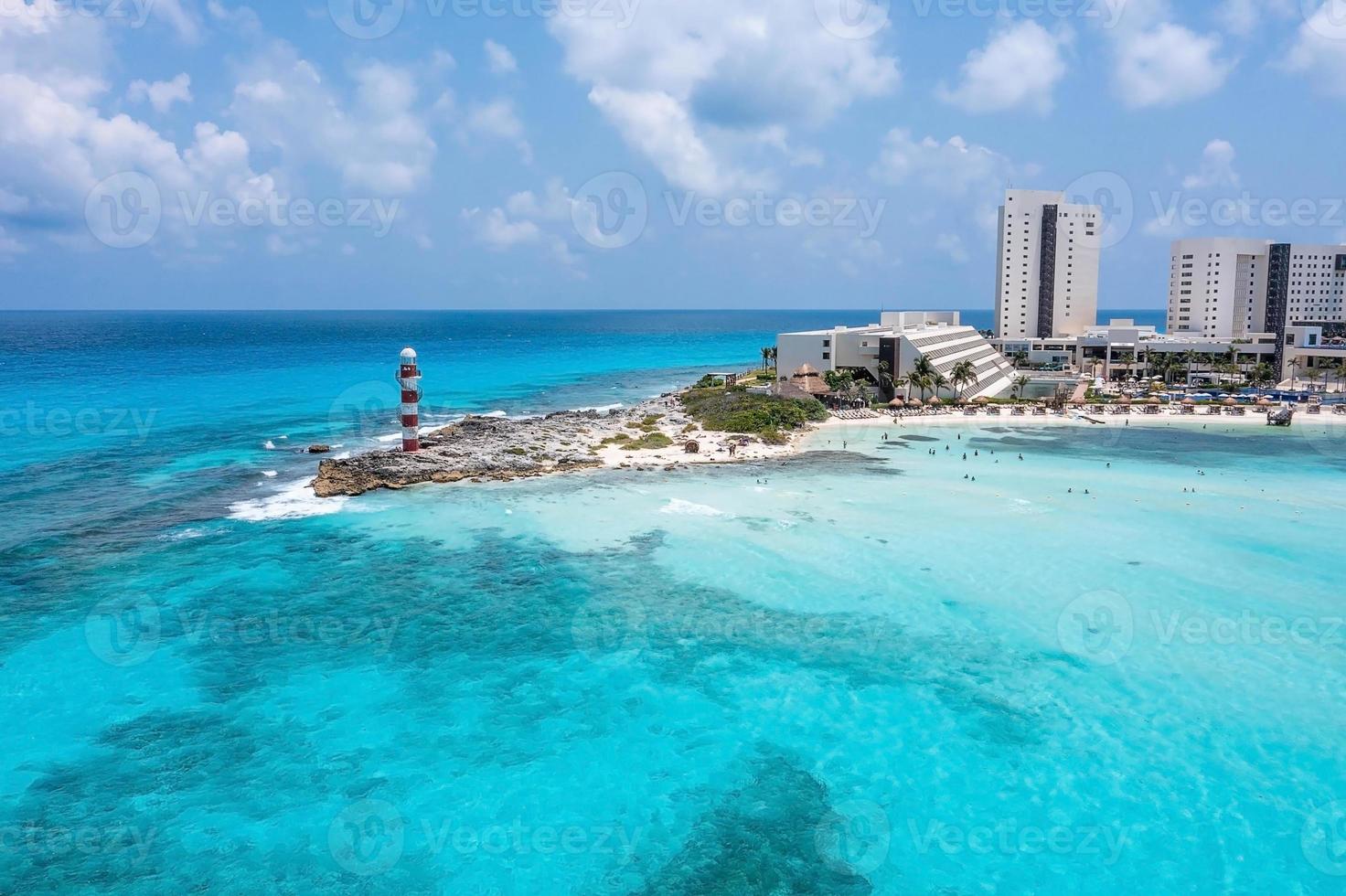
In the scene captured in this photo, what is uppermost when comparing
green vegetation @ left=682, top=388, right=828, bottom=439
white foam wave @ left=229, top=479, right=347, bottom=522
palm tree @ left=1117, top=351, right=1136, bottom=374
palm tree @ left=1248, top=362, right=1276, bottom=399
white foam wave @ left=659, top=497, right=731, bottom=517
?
palm tree @ left=1117, top=351, right=1136, bottom=374

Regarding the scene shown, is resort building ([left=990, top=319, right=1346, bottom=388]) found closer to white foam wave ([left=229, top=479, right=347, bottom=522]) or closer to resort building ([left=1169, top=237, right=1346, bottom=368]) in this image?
resort building ([left=1169, top=237, right=1346, bottom=368])

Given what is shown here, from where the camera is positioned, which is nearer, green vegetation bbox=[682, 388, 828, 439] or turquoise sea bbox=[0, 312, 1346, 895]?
turquoise sea bbox=[0, 312, 1346, 895]

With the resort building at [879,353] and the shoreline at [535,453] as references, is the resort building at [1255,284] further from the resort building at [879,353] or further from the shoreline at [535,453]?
the shoreline at [535,453]

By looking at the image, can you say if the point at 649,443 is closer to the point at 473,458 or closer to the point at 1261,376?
the point at 473,458

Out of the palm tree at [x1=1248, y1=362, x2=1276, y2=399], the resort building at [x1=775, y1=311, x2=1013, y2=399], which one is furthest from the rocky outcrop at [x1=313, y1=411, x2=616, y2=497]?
the palm tree at [x1=1248, y1=362, x2=1276, y2=399]

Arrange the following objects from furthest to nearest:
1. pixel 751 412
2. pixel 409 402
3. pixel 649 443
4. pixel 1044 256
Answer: pixel 1044 256 → pixel 751 412 → pixel 649 443 → pixel 409 402

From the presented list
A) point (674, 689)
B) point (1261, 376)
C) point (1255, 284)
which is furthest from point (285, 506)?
point (1255, 284)

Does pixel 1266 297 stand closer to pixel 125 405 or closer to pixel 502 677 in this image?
pixel 502 677

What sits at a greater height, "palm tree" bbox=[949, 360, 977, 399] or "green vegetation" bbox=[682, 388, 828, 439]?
"palm tree" bbox=[949, 360, 977, 399]
